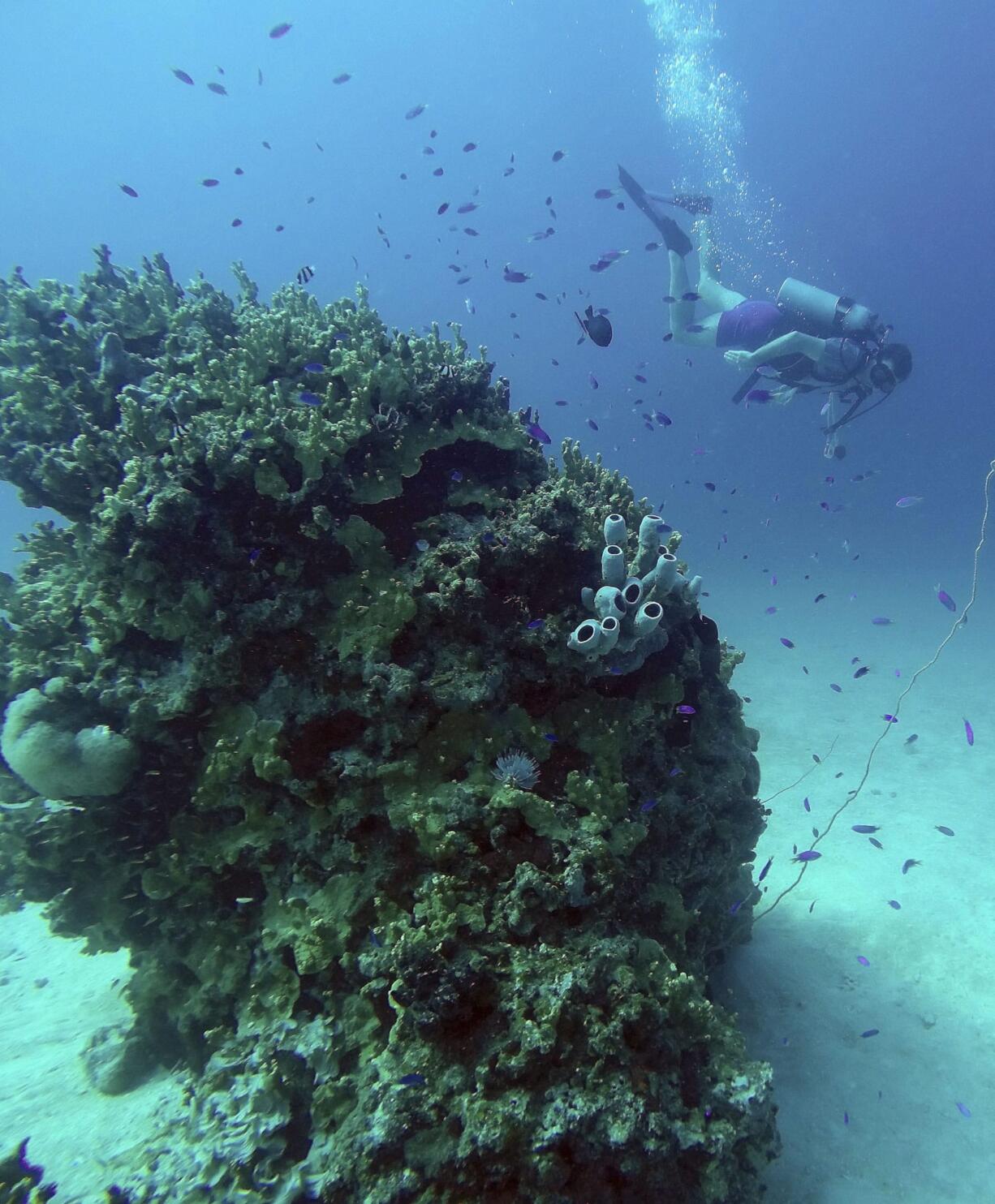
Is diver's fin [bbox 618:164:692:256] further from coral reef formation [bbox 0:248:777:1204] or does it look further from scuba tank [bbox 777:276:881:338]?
coral reef formation [bbox 0:248:777:1204]

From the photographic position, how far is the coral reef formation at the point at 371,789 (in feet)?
8.50

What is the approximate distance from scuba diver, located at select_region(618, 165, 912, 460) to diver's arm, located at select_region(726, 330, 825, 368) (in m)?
0.02

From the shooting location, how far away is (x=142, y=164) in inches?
3558

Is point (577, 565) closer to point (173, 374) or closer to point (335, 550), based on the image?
point (335, 550)

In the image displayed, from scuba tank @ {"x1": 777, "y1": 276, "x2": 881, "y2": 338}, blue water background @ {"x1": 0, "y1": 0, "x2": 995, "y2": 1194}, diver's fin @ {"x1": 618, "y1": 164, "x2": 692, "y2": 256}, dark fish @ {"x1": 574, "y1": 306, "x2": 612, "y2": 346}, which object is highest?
blue water background @ {"x1": 0, "y1": 0, "x2": 995, "y2": 1194}

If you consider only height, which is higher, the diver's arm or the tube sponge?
the diver's arm

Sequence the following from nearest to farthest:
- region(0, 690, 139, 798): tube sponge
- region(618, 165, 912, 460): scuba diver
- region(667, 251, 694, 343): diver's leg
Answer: region(0, 690, 139, 798): tube sponge, region(618, 165, 912, 460): scuba diver, region(667, 251, 694, 343): diver's leg

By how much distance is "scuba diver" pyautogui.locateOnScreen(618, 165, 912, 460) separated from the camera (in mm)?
13242

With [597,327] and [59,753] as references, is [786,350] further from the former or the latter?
[59,753]

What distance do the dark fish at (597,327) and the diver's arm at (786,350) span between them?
9.28 m

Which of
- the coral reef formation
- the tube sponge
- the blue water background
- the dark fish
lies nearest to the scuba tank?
the dark fish

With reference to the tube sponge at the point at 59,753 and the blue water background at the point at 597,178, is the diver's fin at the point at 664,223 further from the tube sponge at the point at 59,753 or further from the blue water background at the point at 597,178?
the blue water background at the point at 597,178

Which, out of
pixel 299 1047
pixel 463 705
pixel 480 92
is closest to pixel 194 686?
pixel 463 705

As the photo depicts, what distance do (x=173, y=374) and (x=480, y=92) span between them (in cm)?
11500
